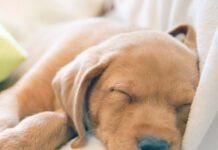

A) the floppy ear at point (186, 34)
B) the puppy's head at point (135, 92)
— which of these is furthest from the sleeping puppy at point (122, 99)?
the floppy ear at point (186, 34)

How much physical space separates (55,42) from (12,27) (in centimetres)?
27

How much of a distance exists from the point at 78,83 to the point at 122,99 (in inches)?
5.1

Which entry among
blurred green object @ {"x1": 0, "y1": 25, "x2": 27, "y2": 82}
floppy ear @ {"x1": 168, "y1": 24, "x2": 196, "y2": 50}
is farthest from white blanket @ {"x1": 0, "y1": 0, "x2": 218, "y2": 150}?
blurred green object @ {"x1": 0, "y1": 25, "x2": 27, "y2": 82}

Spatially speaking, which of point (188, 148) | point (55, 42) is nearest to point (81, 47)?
point (55, 42)

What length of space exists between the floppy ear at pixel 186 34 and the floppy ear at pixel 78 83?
0.31 metres

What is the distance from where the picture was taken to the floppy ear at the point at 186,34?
1.41 m

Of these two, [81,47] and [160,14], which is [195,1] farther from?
[81,47]

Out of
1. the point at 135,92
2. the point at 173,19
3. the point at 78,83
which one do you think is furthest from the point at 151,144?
the point at 173,19

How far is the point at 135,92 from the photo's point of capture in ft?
3.68

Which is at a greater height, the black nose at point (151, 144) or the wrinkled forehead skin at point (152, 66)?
the wrinkled forehead skin at point (152, 66)

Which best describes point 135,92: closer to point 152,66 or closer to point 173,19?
point 152,66

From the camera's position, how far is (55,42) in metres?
1.68

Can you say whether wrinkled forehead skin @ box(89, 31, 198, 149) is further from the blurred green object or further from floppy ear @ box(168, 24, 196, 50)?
the blurred green object

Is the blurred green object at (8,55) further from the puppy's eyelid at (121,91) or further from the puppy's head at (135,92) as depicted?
the puppy's eyelid at (121,91)
